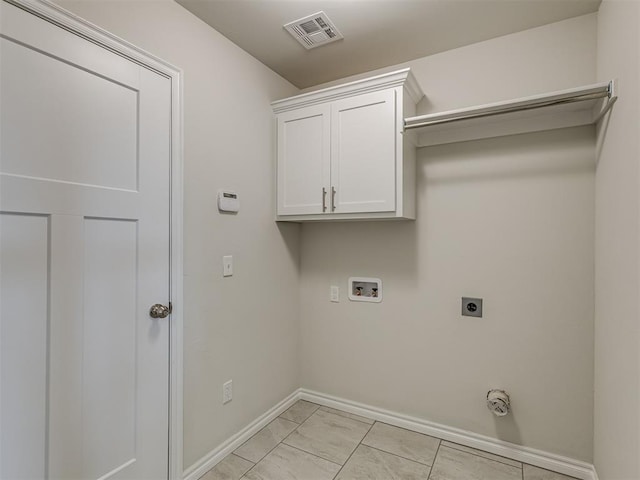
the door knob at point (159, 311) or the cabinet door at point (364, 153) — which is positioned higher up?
the cabinet door at point (364, 153)

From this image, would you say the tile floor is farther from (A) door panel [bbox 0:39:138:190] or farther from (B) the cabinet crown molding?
(B) the cabinet crown molding

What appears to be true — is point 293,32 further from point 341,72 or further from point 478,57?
point 478,57

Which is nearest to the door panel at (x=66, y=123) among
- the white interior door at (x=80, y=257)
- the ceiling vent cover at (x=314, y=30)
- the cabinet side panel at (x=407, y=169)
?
the white interior door at (x=80, y=257)

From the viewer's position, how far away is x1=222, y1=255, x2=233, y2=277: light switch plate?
199 centimetres

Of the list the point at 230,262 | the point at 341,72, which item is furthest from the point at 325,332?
the point at 341,72

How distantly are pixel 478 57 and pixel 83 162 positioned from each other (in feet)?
7.25

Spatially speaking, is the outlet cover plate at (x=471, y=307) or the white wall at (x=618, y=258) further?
the outlet cover plate at (x=471, y=307)

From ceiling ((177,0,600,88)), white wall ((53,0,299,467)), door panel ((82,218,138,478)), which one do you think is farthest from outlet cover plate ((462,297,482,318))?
door panel ((82,218,138,478))

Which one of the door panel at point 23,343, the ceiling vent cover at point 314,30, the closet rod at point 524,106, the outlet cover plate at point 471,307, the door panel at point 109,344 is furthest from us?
the outlet cover plate at point 471,307

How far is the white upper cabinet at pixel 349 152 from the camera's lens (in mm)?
1970

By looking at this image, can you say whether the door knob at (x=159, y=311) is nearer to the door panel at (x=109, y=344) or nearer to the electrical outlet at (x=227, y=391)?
the door panel at (x=109, y=344)

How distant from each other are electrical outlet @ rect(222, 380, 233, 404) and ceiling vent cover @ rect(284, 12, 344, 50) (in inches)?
83.1

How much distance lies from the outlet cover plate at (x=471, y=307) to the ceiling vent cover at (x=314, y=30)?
1.78 m

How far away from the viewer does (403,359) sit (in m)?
2.30
